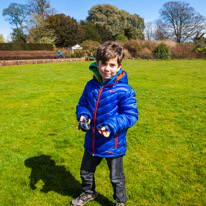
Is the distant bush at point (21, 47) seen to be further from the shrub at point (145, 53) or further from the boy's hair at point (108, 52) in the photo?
the boy's hair at point (108, 52)

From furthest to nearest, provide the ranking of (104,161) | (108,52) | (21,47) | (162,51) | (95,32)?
(95,32) < (21,47) < (162,51) < (104,161) < (108,52)

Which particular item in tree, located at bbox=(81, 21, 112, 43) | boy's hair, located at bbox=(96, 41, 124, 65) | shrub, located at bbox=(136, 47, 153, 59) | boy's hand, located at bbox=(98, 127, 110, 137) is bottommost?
boy's hand, located at bbox=(98, 127, 110, 137)

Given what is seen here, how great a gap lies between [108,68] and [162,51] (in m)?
27.5

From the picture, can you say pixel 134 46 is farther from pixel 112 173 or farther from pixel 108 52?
pixel 112 173

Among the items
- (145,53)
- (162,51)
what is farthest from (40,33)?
(162,51)

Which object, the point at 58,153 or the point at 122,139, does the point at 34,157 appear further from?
the point at 122,139

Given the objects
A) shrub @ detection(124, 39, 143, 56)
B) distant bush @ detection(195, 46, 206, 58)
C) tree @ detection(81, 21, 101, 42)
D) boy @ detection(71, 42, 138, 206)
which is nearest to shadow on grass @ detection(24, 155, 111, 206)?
boy @ detection(71, 42, 138, 206)

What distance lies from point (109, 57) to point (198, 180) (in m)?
2.36

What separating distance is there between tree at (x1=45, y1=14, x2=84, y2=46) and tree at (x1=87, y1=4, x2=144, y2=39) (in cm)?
1382

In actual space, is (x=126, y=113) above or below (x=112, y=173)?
above

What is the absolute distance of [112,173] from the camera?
7.15 ft

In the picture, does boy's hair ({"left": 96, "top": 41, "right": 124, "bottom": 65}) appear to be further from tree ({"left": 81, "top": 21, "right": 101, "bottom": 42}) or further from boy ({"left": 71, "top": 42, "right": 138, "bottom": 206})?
tree ({"left": 81, "top": 21, "right": 101, "bottom": 42})

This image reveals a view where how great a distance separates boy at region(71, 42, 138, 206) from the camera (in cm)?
193

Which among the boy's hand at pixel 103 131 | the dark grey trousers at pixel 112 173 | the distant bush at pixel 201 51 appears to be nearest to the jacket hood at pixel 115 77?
the boy's hand at pixel 103 131
